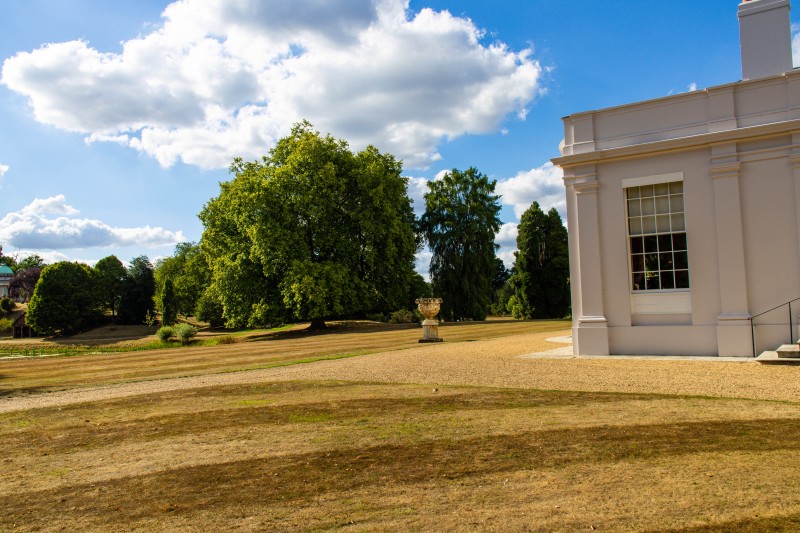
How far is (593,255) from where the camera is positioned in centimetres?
1489

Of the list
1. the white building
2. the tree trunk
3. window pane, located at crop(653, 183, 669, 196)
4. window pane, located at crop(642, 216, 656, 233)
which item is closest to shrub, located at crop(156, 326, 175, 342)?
the tree trunk

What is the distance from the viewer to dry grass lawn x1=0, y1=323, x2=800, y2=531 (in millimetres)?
4281

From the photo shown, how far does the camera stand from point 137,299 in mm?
66375

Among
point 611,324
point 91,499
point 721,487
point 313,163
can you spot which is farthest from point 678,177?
point 313,163

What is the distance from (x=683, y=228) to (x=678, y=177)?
4.14ft

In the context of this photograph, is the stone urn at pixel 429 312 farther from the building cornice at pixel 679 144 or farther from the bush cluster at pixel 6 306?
the bush cluster at pixel 6 306

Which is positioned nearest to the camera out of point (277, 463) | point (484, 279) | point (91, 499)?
point (91, 499)

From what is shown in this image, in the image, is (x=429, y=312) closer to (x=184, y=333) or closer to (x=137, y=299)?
(x=184, y=333)

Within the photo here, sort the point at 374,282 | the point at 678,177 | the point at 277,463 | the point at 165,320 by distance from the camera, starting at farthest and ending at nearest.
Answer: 1. the point at 165,320
2. the point at 374,282
3. the point at 678,177
4. the point at 277,463

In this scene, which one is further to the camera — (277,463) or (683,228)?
(683,228)

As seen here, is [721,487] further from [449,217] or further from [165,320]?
[165,320]

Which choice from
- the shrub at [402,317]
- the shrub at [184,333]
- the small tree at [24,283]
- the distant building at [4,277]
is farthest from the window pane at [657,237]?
the distant building at [4,277]

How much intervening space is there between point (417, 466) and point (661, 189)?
11709 millimetres

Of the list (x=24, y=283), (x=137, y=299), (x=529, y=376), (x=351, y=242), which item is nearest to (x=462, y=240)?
(x=351, y=242)
